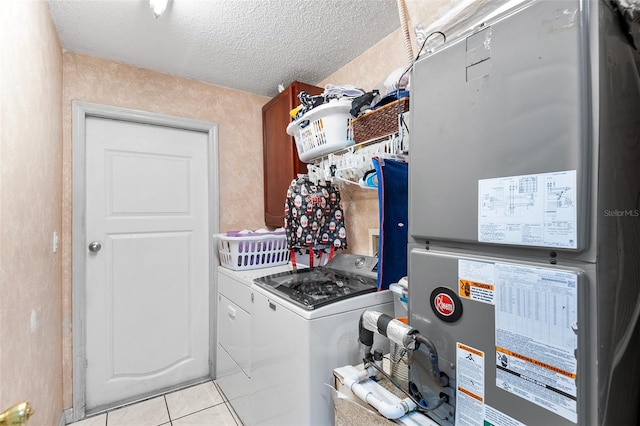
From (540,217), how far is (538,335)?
0.26 m

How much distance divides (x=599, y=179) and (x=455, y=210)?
30 centimetres

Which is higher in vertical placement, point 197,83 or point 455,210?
point 197,83

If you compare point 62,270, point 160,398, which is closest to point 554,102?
point 62,270

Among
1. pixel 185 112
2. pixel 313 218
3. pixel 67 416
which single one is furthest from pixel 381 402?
pixel 185 112

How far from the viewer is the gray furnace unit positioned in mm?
583

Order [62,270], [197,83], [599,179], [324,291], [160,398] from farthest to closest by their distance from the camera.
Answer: [197,83]
[160,398]
[62,270]
[324,291]
[599,179]

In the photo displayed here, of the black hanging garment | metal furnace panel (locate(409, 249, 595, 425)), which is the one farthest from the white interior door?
metal furnace panel (locate(409, 249, 595, 425))

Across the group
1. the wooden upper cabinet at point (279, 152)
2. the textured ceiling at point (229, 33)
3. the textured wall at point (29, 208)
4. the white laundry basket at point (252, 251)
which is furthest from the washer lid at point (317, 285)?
the textured ceiling at point (229, 33)

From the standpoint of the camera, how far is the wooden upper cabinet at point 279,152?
2.28 m

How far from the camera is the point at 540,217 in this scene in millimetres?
646

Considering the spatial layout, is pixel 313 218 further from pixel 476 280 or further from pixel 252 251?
pixel 476 280

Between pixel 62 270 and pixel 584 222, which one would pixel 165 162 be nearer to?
pixel 62 270

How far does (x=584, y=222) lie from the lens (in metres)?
0.58

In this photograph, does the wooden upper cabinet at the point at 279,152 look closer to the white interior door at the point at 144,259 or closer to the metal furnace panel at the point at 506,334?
the white interior door at the point at 144,259
